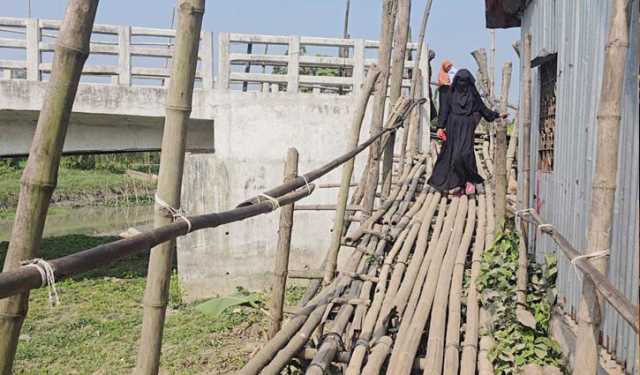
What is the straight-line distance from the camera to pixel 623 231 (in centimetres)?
252

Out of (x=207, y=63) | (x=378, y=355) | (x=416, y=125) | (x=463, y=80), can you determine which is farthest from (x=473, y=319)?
(x=207, y=63)

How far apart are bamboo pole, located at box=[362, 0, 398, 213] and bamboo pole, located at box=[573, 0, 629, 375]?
11.2 feet

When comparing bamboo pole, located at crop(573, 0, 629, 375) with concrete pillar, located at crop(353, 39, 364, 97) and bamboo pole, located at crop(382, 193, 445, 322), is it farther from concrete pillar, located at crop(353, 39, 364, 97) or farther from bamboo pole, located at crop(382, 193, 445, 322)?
concrete pillar, located at crop(353, 39, 364, 97)

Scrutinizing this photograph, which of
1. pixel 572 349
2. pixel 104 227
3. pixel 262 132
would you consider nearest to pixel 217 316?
pixel 262 132

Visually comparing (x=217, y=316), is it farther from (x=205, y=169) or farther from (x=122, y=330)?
(x=205, y=169)

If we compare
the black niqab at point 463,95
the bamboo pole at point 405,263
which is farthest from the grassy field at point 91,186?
the bamboo pole at point 405,263

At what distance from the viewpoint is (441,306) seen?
13.4 ft

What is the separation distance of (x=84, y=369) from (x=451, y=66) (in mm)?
6145

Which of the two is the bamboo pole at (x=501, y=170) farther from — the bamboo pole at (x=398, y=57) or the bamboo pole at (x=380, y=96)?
the bamboo pole at (x=398, y=57)

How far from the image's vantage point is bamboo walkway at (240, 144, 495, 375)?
11.2 feet

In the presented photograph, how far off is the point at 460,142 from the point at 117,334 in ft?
15.5

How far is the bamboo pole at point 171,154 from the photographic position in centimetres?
167

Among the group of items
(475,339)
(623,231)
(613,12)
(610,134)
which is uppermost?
(613,12)

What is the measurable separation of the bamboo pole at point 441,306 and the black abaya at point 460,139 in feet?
3.18
